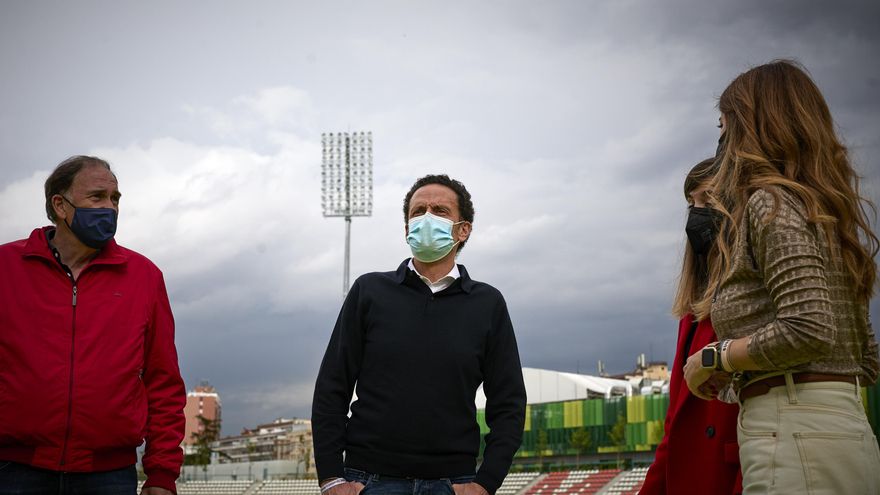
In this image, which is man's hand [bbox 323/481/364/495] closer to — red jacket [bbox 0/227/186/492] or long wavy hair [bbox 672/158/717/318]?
red jacket [bbox 0/227/186/492]

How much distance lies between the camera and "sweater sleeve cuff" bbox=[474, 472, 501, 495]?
3.81 metres

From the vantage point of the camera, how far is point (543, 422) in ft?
218

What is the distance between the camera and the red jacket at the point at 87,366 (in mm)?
3615

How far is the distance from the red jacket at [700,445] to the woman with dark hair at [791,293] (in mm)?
489

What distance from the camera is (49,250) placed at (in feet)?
13.1

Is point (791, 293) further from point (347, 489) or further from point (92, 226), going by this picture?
point (92, 226)

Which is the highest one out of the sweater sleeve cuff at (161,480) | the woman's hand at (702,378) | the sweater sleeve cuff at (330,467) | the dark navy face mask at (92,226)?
the dark navy face mask at (92,226)

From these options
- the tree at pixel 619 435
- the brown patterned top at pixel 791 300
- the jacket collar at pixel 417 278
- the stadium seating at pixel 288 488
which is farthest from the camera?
the tree at pixel 619 435

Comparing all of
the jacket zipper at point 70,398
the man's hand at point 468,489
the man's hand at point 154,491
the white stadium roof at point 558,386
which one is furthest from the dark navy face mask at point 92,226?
the white stadium roof at point 558,386

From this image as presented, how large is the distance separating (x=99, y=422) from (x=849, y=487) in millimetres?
2861

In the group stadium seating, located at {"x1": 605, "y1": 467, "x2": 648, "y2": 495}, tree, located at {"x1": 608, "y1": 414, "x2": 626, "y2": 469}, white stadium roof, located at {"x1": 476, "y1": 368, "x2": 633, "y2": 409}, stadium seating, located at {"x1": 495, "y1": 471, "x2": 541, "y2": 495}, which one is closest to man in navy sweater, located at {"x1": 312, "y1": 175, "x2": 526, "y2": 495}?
stadium seating, located at {"x1": 605, "y1": 467, "x2": 648, "y2": 495}

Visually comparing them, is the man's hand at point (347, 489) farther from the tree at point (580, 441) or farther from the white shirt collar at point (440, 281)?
the tree at point (580, 441)

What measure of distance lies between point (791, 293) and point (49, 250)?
316 centimetres

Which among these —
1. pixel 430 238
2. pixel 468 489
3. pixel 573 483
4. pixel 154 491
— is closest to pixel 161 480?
pixel 154 491
